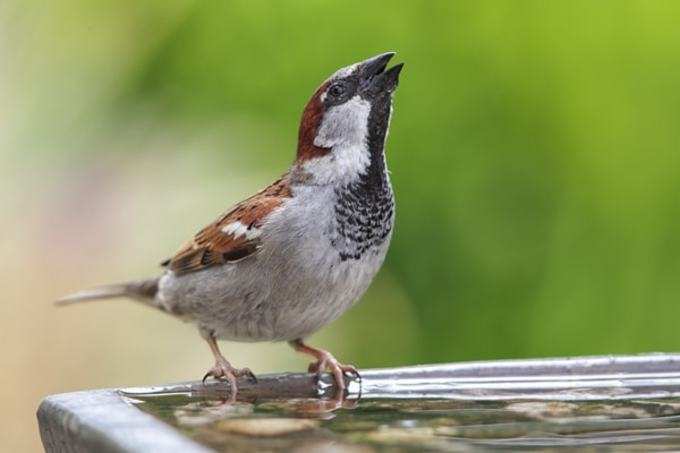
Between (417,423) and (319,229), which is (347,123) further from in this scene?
(417,423)

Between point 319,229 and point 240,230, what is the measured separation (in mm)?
257

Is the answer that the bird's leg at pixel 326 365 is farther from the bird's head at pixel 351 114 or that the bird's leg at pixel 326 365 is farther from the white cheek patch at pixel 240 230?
the bird's head at pixel 351 114

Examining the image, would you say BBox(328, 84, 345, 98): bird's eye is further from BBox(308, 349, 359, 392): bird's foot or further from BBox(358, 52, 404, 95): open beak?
BBox(308, 349, 359, 392): bird's foot

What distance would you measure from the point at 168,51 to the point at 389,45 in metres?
0.73

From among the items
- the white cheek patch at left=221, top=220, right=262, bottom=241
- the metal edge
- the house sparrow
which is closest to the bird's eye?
the house sparrow

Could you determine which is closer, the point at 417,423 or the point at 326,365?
the point at 417,423

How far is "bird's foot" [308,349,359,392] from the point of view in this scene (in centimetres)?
240

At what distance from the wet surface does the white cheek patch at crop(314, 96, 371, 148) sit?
0.74m

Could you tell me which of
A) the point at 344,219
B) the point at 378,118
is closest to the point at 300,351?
the point at 344,219

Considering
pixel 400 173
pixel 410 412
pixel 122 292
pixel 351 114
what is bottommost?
pixel 410 412

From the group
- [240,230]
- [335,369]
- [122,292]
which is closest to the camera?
[335,369]

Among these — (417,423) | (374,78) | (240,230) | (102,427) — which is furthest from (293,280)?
(102,427)

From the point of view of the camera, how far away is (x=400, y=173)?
3.94 meters

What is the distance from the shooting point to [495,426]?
6.41 ft
